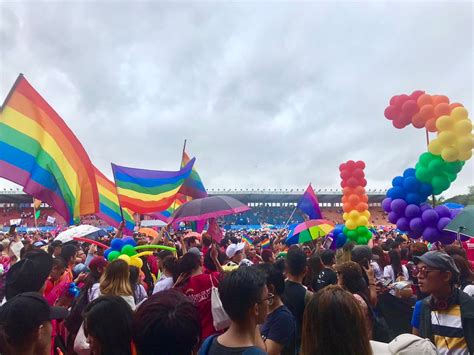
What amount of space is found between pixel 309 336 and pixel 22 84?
19.3ft

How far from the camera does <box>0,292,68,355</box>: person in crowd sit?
194 cm

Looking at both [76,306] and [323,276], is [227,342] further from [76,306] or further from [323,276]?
[323,276]

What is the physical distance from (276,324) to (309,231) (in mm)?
6970

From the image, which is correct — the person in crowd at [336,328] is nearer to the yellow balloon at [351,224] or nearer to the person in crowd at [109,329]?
the person in crowd at [109,329]

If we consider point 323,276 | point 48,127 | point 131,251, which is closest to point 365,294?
point 323,276

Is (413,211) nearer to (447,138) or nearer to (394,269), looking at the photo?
(447,138)

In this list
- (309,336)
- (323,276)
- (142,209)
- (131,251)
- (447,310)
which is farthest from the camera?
(142,209)

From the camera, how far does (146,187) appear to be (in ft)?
27.3

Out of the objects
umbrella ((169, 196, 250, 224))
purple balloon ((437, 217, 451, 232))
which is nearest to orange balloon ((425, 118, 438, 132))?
purple balloon ((437, 217, 451, 232))

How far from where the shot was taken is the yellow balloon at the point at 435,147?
7.32 metres

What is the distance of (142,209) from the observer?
800 centimetres

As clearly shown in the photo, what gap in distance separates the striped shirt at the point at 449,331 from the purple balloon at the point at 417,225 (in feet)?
17.6

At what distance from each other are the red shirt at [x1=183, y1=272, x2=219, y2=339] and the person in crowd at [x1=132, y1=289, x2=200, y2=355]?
1.55 metres

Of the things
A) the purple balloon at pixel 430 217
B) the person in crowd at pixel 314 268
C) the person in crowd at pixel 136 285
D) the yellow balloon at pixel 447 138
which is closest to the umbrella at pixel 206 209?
the person in crowd at pixel 314 268
